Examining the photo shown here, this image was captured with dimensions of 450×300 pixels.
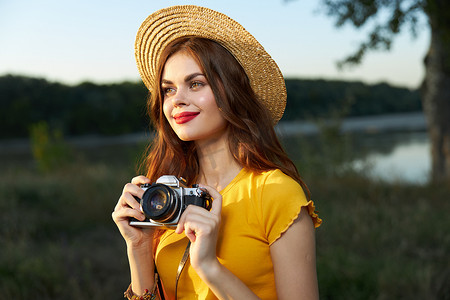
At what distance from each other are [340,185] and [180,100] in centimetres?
592

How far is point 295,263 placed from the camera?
4.53 ft

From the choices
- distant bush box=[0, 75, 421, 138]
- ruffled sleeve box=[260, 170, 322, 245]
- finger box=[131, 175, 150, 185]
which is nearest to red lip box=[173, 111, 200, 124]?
finger box=[131, 175, 150, 185]

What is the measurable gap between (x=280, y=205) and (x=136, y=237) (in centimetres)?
53

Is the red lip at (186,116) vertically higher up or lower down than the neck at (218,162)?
higher up

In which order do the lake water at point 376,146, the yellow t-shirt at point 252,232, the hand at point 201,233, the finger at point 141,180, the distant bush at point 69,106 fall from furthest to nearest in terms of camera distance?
the distant bush at point 69,106 → the lake water at point 376,146 → the finger at point 141,180 → the yellow t-shirt at point 252,232 → the hand at point 201,233

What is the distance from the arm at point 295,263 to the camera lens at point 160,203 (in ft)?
1.15

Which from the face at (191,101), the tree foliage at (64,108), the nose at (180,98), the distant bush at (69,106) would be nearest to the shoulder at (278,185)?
the face at (191,101)

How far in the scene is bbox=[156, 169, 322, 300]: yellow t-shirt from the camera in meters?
1.43

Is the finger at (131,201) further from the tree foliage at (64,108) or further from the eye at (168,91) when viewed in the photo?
the tree foliage at (64,108)

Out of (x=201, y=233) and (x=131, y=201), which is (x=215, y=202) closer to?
(x=201, y=233)

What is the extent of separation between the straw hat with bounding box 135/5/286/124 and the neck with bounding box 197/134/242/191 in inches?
9.8

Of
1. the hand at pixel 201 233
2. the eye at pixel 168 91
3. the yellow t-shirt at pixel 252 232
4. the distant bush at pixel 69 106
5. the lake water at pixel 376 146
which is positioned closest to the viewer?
the hand at pixel 201 233

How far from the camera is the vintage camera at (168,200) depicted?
53.4 inches

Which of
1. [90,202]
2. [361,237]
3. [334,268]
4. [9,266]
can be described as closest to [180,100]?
[334,268]
